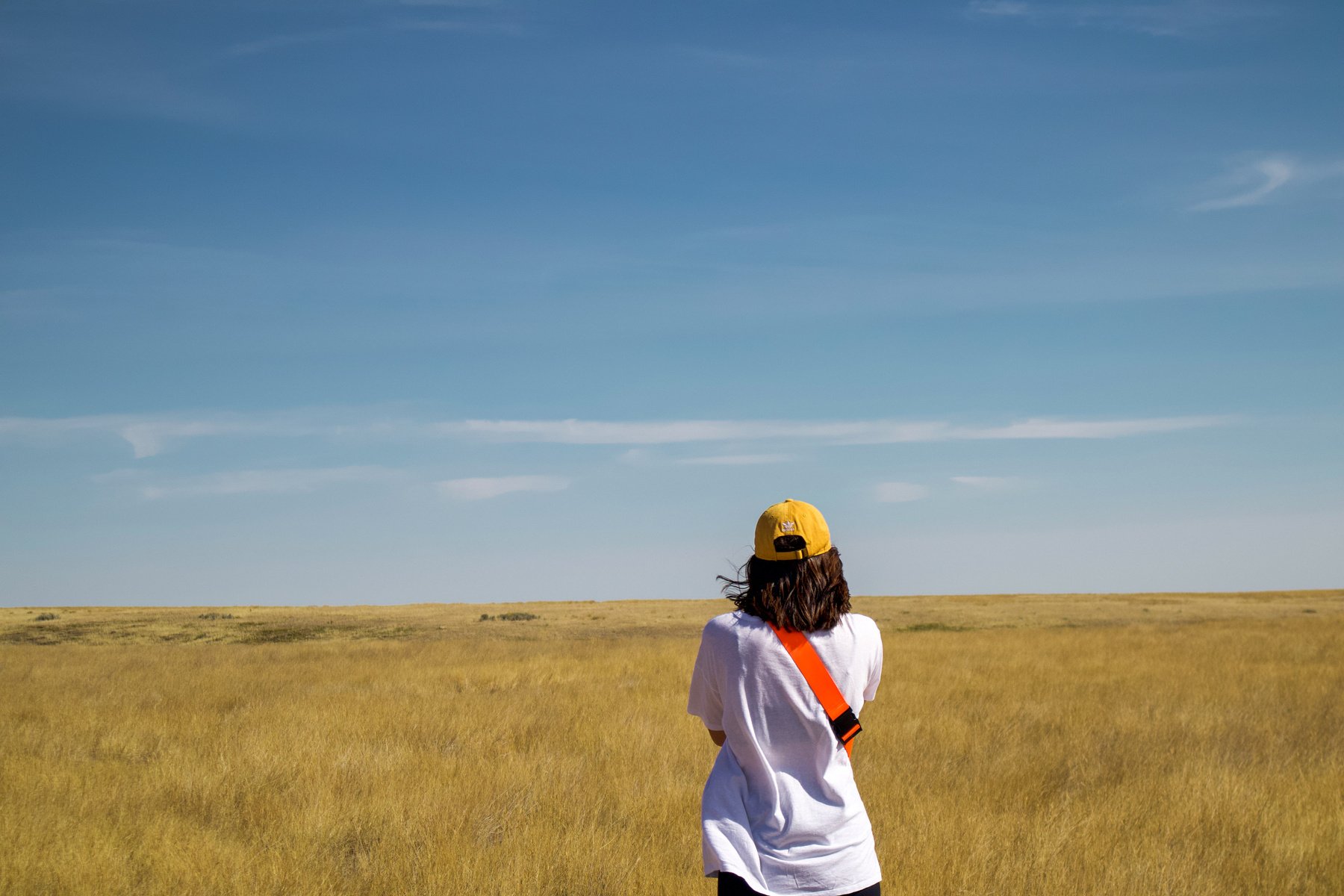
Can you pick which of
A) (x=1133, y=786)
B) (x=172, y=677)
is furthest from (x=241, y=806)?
(x=172, y=677)

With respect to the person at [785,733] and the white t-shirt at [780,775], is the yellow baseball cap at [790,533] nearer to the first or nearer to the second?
the person at [785,733]

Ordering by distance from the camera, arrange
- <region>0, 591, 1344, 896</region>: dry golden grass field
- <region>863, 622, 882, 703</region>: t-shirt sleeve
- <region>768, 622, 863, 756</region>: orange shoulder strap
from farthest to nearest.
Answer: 1. <region>0, 591, 1344, 896</region>: dry golden grass field
2. <region>863, 622, 882, 703</region>: t-shirt sleeve
3. <region>768, 622, 863, 756</region>: orange shoulder strap

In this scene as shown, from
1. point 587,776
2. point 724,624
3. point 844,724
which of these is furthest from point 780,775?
point 587,776

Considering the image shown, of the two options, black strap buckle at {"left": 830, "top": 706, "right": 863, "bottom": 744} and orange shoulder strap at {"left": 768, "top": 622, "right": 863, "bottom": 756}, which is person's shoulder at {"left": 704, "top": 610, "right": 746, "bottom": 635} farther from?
black strap buckle at {"left": 830, "top": 706, "right": 863, "bottom": 744}

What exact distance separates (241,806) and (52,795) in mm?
1585

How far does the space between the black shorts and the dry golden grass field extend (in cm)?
334

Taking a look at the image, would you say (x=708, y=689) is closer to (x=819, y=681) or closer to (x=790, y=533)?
(x=819, y=681)

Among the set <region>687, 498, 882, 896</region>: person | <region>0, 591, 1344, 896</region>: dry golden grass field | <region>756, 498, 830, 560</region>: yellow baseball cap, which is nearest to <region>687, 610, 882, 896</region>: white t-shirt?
<region>687, 498, 882, 896</region>: person

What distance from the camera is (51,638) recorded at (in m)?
27.0

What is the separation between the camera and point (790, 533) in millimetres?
2408

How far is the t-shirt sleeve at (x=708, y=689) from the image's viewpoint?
2438 millimetres

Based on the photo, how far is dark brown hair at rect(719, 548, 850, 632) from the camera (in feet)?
7.70

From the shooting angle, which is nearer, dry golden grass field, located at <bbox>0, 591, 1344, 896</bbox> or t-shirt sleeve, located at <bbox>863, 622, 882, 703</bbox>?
t-shirt sleeve, located at <bbox>863, 622, 882, 703</bbox>

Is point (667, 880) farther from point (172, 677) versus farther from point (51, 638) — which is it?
point (51, 638)
